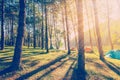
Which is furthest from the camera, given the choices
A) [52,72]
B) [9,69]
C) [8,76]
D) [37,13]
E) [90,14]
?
[37,13]

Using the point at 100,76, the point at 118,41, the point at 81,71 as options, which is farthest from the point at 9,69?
the point at 118,41

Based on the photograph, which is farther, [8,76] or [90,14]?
[90,14]

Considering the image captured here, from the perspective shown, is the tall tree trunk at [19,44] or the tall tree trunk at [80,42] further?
the tall tree trunk at [80,42]

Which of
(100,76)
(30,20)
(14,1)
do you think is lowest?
(100,76)

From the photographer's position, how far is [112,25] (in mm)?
160500

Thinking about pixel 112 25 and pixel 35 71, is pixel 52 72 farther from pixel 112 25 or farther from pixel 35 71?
pixel 112 25

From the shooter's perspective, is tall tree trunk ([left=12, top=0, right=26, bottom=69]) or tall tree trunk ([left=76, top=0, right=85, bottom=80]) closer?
tall tree trunk ([left=12, top=0, right=26, bottom=69])

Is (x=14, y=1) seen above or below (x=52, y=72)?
above

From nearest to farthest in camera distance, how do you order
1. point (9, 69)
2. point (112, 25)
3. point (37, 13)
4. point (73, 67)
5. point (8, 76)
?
point (8, 76) < point (9, 69) < point (73, 67) < point (37, 13) < point (112, 25)

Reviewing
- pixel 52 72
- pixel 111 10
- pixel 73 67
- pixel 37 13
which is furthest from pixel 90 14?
pixel 52 72

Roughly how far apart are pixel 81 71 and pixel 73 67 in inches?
72.9

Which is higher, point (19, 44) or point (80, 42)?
point (80, 42)

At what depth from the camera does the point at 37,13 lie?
53.0 m

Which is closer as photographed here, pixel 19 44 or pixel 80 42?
pixel 19 44
